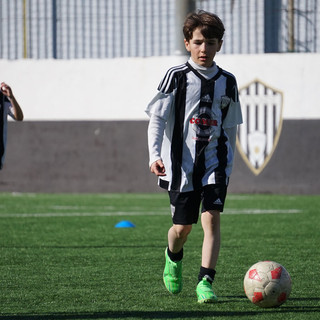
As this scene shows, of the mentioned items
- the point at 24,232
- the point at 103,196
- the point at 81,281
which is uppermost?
the point at 81,281

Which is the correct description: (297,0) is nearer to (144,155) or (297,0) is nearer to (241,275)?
(144,155)

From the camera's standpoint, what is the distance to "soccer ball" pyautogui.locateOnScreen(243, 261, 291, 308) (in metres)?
4.72

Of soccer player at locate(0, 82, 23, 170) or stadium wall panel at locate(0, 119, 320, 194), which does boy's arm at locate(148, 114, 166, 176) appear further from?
stadium wall panel at locate(0, 119, 320, 194)

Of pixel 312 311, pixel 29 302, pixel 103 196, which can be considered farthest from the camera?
pixel 103 196

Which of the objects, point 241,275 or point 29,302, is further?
point 241,275

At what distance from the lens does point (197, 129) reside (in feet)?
17.0

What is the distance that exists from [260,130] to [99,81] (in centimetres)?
339

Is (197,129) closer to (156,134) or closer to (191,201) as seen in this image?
(156,134)

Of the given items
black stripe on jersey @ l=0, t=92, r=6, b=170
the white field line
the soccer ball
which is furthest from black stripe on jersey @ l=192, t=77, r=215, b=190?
the white field line

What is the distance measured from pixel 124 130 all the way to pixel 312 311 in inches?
469

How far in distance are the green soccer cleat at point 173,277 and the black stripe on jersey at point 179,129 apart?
52 centimetres

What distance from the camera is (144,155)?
16.2m

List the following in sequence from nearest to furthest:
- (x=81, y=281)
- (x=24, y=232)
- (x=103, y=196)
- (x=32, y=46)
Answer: (x=81, y=281), (x=24, y=232), (x=103, y=196), (x=32, y=46)

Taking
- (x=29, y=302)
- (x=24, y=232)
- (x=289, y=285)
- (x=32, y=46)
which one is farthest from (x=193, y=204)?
(x=32, y=46)
